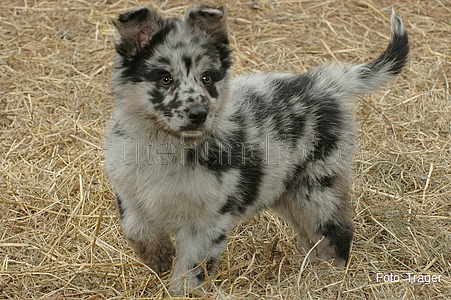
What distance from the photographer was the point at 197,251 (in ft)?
14.4

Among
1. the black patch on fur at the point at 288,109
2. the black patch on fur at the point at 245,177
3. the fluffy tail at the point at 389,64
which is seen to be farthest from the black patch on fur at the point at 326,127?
the black patch on fur at the point at 245,177

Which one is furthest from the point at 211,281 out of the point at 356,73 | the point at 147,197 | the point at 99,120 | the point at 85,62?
the point at 85,62

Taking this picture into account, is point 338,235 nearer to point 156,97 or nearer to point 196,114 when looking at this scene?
point 196,114

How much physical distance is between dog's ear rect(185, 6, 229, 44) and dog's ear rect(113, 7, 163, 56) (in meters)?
0.20

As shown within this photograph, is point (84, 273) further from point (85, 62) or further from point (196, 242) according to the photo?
point (85, 62)

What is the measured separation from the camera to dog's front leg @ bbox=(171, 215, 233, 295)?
4.38 metres

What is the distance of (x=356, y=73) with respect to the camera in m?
5.14

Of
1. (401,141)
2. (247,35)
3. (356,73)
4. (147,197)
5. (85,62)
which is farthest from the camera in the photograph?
(247,35)

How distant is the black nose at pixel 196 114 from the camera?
3971 mm

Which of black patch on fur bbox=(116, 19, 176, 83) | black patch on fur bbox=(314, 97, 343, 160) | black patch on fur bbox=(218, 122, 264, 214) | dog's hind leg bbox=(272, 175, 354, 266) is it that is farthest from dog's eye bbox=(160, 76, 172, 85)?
dog's hind leg bbox=(272, 175, 354, 266)

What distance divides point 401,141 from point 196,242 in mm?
2999

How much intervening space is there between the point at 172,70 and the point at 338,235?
5.92 feet

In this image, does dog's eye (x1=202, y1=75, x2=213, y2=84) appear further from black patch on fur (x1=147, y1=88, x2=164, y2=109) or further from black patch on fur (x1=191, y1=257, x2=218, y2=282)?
black patch on fur (x1=191, y1=257, x2=218, y2=282)

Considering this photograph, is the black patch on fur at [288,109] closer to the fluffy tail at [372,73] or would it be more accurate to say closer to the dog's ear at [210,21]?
the fluffy tail at [372,73]
